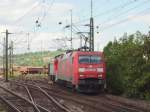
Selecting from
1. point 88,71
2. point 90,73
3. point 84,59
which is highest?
point 84,59

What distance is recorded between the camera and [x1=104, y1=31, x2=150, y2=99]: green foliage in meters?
29.9

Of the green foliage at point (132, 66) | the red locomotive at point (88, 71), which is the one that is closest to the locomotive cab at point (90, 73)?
the red locomotive at point (88, 71)

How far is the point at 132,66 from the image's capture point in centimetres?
3081

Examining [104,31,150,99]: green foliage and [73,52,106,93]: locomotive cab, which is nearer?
[104,31,150,99]: green foliage

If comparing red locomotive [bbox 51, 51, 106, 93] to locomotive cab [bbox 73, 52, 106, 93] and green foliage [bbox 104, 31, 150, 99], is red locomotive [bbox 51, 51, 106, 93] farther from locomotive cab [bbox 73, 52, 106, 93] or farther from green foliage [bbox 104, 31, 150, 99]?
green foliage [bbox 104, 31, 150, 99]

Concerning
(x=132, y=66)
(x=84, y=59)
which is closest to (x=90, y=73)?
(x=84, y=59)

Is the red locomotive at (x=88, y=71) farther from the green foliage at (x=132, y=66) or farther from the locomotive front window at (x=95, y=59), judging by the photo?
the green foliage at (x=132, y=66)

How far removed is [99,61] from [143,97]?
5.95m

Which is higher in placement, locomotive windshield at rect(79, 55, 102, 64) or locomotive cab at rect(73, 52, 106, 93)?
locomotive windshield at rect(79, 55, 102, 64)

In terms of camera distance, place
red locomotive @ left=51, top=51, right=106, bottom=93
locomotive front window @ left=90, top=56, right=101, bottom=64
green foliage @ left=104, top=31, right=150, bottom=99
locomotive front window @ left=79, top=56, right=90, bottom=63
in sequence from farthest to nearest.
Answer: locomotive front window @ left=90, top=56, right=101, bottom=64
locomotive front window @ left=79, top=56, right=90, bottom=63
red locomotive @ left=51, top=51, right=106, bottom=93
green foliage @ left=104, top=31, right=150, bottom=99

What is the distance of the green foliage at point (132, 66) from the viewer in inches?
1177

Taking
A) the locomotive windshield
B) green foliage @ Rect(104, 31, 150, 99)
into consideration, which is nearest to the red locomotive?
the locomotive windshield

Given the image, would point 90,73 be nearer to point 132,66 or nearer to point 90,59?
point 90,59

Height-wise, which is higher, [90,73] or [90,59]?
[90,59]
